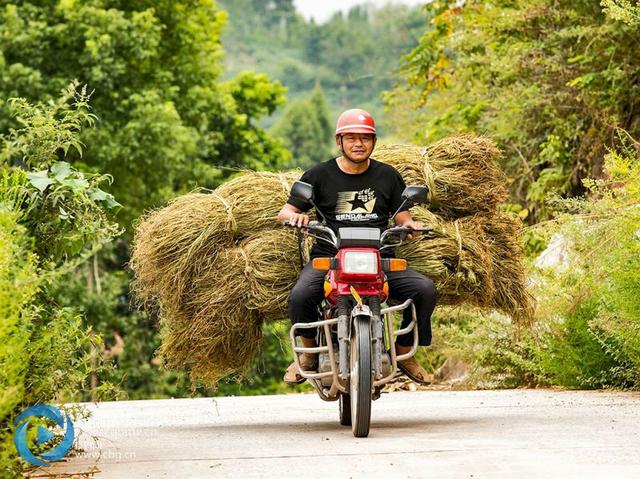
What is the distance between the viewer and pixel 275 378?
40969 millimetres

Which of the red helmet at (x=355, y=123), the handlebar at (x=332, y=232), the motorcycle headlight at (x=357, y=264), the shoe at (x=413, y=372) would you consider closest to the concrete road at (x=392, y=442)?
the shoe at (x=413, y=372)

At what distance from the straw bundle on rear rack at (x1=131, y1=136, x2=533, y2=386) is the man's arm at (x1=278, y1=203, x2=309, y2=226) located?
0.65 meters

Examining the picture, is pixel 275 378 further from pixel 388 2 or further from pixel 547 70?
pixel 388 2

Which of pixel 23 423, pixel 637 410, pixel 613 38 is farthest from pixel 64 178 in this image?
pixel 613 38

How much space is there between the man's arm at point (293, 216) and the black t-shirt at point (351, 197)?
0.04 m

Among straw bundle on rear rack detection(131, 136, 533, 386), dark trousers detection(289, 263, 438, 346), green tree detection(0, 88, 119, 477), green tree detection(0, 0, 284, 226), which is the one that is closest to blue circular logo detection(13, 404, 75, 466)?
green tree detection(0, 88, 119, 477)

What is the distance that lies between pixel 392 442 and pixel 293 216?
1770mm

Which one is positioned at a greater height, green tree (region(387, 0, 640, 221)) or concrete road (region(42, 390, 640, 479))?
green tree (region(387, 0, 640, 221))

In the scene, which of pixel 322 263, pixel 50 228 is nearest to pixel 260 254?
pixel 322 263

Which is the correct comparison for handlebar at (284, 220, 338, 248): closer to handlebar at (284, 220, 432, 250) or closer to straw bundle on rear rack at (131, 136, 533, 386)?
handlebar at (284, 220, 432, 250)

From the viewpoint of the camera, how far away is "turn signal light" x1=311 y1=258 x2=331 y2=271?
8.38 metres

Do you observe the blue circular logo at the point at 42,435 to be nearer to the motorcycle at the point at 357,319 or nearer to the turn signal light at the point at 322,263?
the motorcycle at the point at 357,319

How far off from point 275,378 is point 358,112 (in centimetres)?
3266

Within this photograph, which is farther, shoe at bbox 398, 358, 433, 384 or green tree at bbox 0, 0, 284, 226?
green tree at bbox 0, 0, 284, 226
